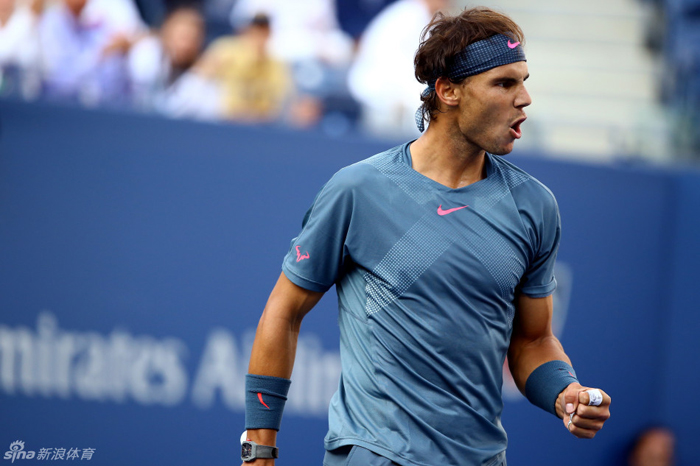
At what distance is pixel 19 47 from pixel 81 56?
447 mm

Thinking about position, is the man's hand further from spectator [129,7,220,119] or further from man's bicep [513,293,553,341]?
spectator [129,7,220,119]

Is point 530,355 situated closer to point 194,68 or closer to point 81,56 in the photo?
point 194,68

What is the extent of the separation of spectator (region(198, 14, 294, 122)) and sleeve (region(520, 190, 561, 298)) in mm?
3129

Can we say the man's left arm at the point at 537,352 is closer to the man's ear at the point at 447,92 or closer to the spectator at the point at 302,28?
the man's ear at the point at 447,92

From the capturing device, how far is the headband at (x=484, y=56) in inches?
95.4

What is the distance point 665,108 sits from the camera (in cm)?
649

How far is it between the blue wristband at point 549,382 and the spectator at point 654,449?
11.6ft

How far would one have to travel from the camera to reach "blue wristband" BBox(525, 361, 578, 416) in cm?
245

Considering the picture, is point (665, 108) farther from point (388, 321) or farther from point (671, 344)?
point (388, 321)

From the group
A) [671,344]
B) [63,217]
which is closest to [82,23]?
[63,217]

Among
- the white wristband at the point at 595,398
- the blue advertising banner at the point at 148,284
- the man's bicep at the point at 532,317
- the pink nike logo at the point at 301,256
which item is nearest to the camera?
the white wristband at the point at 595,398

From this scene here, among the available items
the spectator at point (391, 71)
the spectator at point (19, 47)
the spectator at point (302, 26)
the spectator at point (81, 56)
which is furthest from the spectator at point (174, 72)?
the spectator at point (391, 71)

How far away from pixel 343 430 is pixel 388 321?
1.19 feet

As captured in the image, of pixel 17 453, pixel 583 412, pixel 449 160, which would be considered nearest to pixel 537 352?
pixel 583 412
